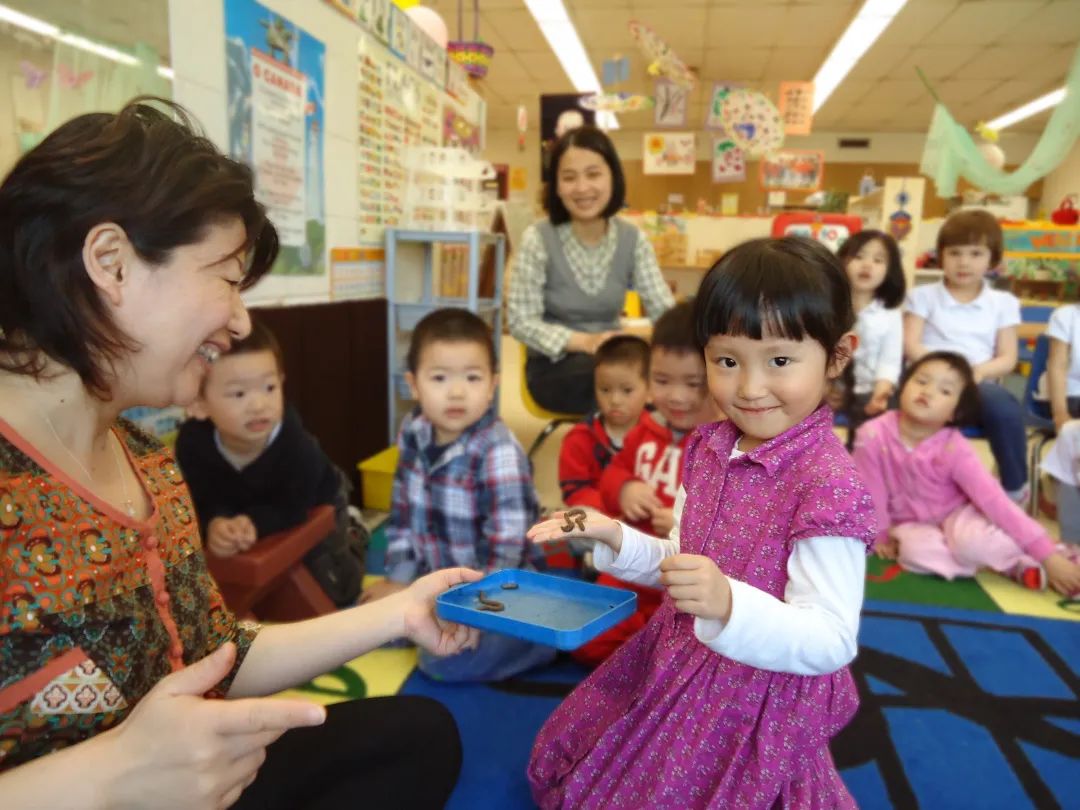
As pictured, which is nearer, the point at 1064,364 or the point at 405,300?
the point at 1064,364

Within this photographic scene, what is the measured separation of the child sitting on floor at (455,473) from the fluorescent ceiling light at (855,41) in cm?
540

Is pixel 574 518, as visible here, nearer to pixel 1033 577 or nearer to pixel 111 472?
pixel 111 472

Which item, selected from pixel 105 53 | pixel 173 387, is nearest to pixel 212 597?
pixel 173 387

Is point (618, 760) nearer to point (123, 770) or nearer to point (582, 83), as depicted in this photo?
point (123, 770)

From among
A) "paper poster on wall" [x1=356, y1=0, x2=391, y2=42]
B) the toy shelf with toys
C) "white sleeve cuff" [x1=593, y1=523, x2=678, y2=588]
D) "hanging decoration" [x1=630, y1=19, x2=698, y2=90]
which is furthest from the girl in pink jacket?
"hanging decoration" [x1=630, y1=19, x2=698, y2=90]

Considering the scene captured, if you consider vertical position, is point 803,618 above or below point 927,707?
above

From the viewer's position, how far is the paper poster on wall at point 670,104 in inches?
242

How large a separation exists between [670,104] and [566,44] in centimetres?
136

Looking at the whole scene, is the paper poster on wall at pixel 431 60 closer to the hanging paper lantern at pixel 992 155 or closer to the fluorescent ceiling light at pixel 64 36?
the fluorescent ceiling light at pixel 64 36

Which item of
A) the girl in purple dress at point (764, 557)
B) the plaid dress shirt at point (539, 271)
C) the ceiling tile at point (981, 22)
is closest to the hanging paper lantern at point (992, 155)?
the ceiling tile at point (981, 22)

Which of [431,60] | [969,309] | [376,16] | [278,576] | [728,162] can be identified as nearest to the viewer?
[278,576]

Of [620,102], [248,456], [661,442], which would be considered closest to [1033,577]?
[661,442]

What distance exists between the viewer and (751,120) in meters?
5.88

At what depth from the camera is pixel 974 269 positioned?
2.78 metres
